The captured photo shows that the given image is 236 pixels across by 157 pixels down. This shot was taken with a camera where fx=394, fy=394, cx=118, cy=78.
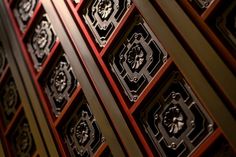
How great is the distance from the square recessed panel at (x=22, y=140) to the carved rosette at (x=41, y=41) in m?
0.25

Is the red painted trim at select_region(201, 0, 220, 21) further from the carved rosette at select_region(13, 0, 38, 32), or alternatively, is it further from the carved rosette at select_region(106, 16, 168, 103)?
the carved rosette at select_region(13, 0, 38, 32)

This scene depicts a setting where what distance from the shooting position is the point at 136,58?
1.31m

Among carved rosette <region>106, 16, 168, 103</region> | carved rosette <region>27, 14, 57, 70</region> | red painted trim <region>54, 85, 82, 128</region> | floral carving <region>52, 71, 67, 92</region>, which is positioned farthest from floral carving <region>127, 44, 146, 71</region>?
carved rosette <region>27, 14, 57, 70</region>

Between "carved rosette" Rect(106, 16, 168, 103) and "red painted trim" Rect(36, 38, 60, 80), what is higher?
"red painted trim" Rect(36, 38, 60, 80)

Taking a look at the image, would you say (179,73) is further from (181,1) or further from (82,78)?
(82,78)

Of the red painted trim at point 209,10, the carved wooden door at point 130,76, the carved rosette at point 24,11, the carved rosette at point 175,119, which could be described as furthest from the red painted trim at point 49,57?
the red painted trim at point 209,10

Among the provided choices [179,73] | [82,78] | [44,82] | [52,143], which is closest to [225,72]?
→ [179,73]

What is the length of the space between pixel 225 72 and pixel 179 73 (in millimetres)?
170

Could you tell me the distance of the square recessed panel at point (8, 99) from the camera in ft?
5.83

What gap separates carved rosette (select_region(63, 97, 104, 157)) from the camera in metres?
1.39

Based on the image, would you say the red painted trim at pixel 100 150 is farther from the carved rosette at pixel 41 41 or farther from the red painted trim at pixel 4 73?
the red painted trim at pixel 4 73

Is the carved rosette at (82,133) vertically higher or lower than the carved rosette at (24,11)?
lower

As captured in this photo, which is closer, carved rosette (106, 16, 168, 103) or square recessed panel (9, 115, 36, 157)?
carved rosette (106, 16, 168, 103)

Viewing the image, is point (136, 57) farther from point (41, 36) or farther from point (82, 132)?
point (41, 36)
